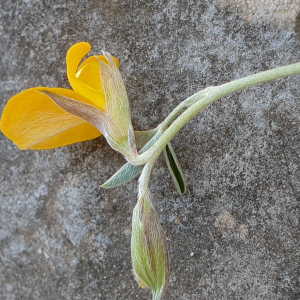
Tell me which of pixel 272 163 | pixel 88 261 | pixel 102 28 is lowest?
pixel 88 261

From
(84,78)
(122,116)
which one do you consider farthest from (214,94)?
(84,78)

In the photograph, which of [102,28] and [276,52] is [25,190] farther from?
[276,52]

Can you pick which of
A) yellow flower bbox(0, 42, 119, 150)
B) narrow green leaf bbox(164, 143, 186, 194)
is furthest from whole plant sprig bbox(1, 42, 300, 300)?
narrow green leaf bbox(164, 143, 186, 194)

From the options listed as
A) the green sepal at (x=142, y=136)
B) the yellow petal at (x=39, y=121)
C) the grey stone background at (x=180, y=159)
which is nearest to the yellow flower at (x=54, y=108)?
the yellow petal at (x=39, y=121)

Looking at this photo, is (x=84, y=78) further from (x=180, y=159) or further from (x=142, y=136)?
(x=180, y=159)

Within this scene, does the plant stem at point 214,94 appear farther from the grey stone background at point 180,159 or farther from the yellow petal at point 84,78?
the grey stone background at point 180,159

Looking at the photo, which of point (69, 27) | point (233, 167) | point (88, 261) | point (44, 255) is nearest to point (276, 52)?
point (233, 167)
